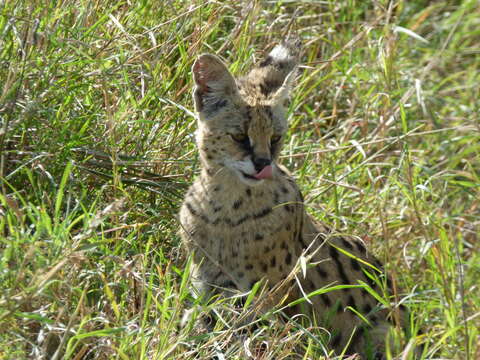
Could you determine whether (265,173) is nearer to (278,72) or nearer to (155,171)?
(278,72)

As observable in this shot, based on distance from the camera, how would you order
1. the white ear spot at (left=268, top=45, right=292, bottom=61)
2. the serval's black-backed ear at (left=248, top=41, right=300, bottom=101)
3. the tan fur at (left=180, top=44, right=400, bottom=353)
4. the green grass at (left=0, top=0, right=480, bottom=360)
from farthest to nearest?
the white ear spot at (left=268, top=45, right=292, bottom=61)
the serval's black-backed ear at (left=248, top=41, right=300, bottom=101)
the tan fur at (left=180, top=44, right=400, bottom=353)
the green grass at (left=0, top=0, right=480, bottom=360)

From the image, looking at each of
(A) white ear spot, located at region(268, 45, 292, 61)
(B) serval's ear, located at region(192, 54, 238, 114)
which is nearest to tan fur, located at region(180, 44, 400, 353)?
(B) serval's ear, located at region(192, 54, 238, 114)

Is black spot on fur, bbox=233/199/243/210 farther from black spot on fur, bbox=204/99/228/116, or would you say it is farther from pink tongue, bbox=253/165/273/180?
black spot on fur, bbox=204/99/228/116

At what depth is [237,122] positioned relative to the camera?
11.8 ft

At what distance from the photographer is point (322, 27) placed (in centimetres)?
545

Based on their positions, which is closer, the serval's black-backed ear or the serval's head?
the serval's head

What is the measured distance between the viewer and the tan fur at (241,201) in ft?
11.8

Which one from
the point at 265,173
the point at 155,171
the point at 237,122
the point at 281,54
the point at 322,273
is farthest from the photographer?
the point at 155,171

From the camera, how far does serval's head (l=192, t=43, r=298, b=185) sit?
A: 11.6ft

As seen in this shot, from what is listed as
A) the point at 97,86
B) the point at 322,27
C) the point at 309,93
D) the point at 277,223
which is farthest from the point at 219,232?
the point at 322,27

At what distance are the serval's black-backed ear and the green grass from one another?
382 mm

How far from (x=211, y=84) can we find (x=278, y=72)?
1.17ft

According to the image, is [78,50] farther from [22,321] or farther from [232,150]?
[22,321]

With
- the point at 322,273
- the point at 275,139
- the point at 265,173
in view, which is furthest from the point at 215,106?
the point at 322,273
